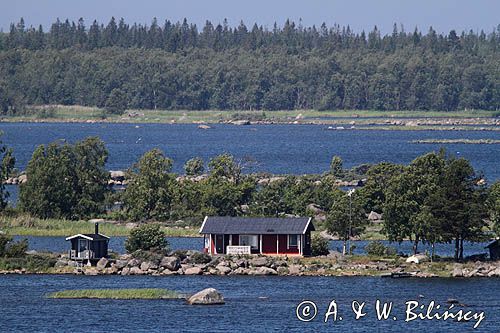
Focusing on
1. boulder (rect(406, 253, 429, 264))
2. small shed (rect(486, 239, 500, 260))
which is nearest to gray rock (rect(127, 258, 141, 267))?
boulder (rect(406, 253, 429, 264))

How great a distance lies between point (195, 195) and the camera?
81.9 meters

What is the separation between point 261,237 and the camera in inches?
2559

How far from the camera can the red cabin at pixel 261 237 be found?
64562mm

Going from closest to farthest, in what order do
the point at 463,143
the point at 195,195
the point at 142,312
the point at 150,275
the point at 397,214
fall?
the point at 142,312 → the point at 150,275 → the point at 397,214 → the point at 195,195 → the point at 463,143

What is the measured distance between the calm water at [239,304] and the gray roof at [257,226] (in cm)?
436

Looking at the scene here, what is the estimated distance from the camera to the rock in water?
175ft

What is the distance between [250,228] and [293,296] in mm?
9869

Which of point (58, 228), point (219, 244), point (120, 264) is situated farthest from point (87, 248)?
point (58, 228)

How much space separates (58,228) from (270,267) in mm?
19018

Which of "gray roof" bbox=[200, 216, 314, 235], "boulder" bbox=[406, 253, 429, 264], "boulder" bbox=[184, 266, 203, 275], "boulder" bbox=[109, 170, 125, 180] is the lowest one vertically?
"boulder" bbox=[109, 170, 125, 180]

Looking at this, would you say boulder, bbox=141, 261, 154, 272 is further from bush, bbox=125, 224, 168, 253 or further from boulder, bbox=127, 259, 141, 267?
bush, bbox=125, 224, 168, 253

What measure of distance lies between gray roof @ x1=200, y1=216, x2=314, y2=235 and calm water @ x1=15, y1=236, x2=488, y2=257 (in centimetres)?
371

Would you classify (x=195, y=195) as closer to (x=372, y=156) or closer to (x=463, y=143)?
(x=372, y=156)

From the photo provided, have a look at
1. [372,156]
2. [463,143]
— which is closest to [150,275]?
[372,156]
